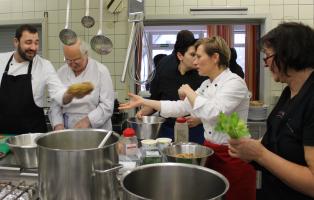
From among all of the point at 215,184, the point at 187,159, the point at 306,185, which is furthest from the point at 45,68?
the point at 306,185

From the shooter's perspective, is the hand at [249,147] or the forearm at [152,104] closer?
the hand at [249,147]

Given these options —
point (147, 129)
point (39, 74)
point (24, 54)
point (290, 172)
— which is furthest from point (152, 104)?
point (290, 172)

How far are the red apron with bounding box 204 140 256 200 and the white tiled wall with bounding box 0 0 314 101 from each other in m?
1.95

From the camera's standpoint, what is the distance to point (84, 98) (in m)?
2.01

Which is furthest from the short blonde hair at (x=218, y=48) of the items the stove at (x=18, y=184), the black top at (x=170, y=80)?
the stove at (x=18, y=184)

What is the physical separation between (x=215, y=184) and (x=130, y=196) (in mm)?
255

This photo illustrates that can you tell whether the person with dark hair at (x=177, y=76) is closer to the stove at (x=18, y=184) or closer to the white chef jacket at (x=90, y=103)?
the white chef jacket at (x=90, y=103)

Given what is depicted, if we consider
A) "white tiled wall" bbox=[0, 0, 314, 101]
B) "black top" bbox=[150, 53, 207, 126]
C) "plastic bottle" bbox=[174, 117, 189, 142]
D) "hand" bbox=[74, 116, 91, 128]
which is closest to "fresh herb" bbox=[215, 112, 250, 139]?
"plastic bottle" bbox=[174, 117, 189, 142]

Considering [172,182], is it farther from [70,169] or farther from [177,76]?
[177,76]

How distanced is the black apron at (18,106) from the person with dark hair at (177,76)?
71 cm

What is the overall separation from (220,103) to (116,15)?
6.94 feet

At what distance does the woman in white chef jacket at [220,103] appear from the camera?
1.53 meters

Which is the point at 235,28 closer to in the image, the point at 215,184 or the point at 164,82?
the point at 164,82

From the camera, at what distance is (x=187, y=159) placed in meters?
1.22
